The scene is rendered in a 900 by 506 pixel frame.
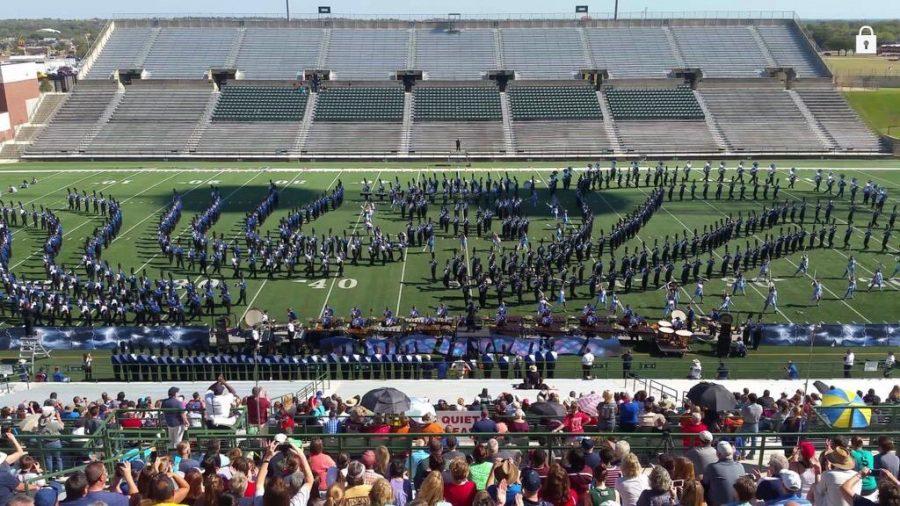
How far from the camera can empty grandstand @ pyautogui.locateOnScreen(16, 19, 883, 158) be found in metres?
43.4

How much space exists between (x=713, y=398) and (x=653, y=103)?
4000 centimetres

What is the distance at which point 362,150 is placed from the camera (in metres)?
43.0

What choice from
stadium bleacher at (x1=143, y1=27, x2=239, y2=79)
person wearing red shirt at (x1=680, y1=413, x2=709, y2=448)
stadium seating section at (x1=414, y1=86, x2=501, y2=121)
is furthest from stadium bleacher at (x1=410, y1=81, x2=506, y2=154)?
person wearing red shirt at (x1=680, y1=413, x2=709, y2=448)

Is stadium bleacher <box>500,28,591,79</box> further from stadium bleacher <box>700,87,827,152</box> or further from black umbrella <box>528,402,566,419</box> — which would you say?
black umbrella <box>528,402,566,419</box>

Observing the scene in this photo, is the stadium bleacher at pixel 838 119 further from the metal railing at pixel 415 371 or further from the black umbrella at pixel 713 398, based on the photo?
the black umbrella at pixel 713 398

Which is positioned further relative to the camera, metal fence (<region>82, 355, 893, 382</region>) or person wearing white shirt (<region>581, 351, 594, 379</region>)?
metal fence (<region>82, 355, 893, 382</region>)

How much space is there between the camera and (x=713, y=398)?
938 centimetres

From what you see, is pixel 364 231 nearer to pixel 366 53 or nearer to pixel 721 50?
pixel 366 53

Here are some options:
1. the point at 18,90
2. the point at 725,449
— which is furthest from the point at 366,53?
the point at 725,449

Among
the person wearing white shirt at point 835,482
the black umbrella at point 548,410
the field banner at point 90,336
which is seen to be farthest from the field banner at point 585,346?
the person wearing white shirt at point 835,482

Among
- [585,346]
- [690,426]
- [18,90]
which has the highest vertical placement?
[18,90]

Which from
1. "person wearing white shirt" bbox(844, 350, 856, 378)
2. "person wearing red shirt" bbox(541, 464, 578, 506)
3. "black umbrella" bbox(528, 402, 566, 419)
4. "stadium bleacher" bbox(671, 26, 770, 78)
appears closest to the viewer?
"person wearing red shirt" bbox(541, 464, 578, 506)

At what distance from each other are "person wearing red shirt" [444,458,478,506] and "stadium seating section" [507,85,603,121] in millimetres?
41701

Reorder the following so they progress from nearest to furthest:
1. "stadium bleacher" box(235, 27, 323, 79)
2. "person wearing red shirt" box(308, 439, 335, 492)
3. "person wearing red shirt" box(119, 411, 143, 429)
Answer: "person wearing red shirt" box(308, 439, 335, 492)
"person wearing red shirt" box(119, 411, 143, 429)
"stadium bleacher" box(235, 27, 323, 79)
